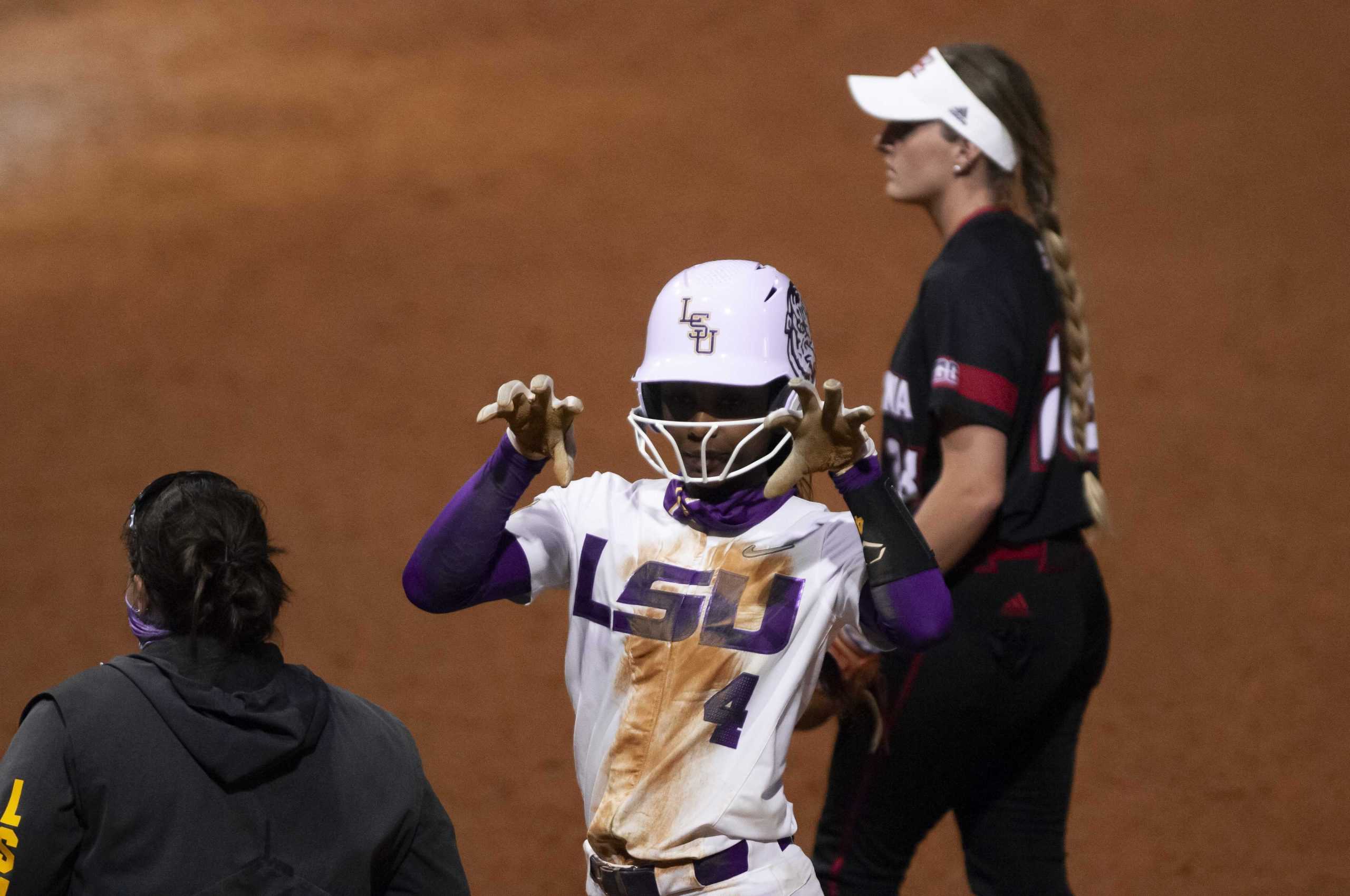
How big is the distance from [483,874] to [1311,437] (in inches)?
176

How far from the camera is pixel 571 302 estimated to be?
7.71 meters

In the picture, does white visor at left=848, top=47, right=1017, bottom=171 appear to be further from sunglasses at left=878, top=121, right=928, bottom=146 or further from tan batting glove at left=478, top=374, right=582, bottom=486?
tan batting glove at left=478, top=374, right=582, bottom=486

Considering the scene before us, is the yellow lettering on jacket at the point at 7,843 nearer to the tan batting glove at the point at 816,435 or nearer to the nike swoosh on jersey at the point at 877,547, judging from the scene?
the tan batting glove at the point at 816,435

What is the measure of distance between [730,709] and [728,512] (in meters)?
0.32

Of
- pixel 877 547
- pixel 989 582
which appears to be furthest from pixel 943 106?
pixel 877 547

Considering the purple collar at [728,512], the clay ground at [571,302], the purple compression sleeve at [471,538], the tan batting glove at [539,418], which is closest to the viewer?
the tan batting glove at [539,418]

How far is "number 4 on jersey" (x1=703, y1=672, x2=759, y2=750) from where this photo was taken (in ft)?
7.14

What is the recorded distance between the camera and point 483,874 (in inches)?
165

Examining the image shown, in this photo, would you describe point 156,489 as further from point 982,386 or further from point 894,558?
point 982,386

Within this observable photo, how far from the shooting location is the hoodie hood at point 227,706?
1.83m

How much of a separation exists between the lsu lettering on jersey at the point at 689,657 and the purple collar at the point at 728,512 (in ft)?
0.05

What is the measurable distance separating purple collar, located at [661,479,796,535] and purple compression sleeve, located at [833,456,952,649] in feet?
0.66

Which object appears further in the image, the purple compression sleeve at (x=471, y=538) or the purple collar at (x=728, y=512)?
the purple collar at (x=728, y=512)

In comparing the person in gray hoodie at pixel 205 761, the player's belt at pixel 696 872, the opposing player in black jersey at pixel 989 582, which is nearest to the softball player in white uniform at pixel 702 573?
the player's belt at pixel 696 872
